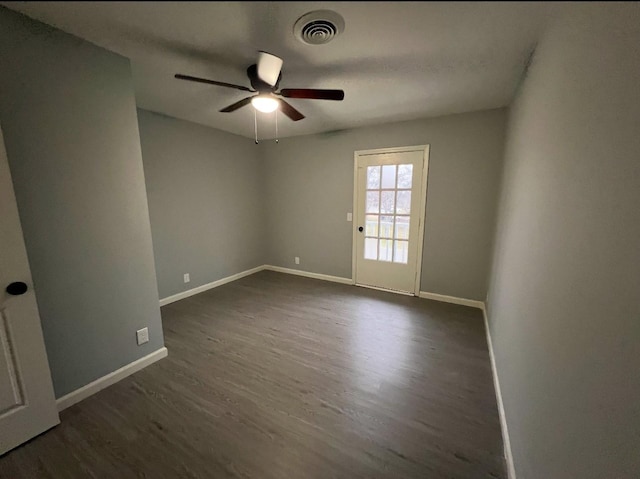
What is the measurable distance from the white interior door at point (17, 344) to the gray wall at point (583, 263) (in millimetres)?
2144

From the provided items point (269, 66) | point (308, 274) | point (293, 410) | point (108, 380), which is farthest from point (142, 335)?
point (308, 274)

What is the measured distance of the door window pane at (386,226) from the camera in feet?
11.7

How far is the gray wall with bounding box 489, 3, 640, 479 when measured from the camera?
632 millimetres

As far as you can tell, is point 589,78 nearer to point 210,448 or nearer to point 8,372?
point 210,448

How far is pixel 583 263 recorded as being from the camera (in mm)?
825

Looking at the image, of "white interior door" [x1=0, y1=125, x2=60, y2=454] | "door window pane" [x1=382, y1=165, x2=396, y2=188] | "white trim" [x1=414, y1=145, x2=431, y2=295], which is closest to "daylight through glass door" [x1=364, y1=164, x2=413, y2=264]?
"door window pane" [x1=382, y1=165, x2=396, y2=188]

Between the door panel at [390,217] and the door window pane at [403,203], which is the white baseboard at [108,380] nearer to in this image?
the door panel at [390,217]

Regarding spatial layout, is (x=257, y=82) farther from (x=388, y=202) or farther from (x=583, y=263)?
(x=388, y=202)

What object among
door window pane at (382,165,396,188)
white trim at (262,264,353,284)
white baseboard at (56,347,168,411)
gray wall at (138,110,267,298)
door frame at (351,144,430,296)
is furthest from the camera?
white trim at (262,264,353,284)

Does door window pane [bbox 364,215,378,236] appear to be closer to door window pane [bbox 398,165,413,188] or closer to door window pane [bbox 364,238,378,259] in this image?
door window pane [bbox 364,238,378,259]

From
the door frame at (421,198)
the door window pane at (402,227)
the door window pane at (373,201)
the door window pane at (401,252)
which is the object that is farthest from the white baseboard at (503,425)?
the door window pane at (373,201)

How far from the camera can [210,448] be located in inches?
56.4

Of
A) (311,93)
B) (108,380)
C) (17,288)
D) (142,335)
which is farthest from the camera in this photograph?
(142,335)

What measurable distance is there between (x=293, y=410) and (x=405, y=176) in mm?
2781
